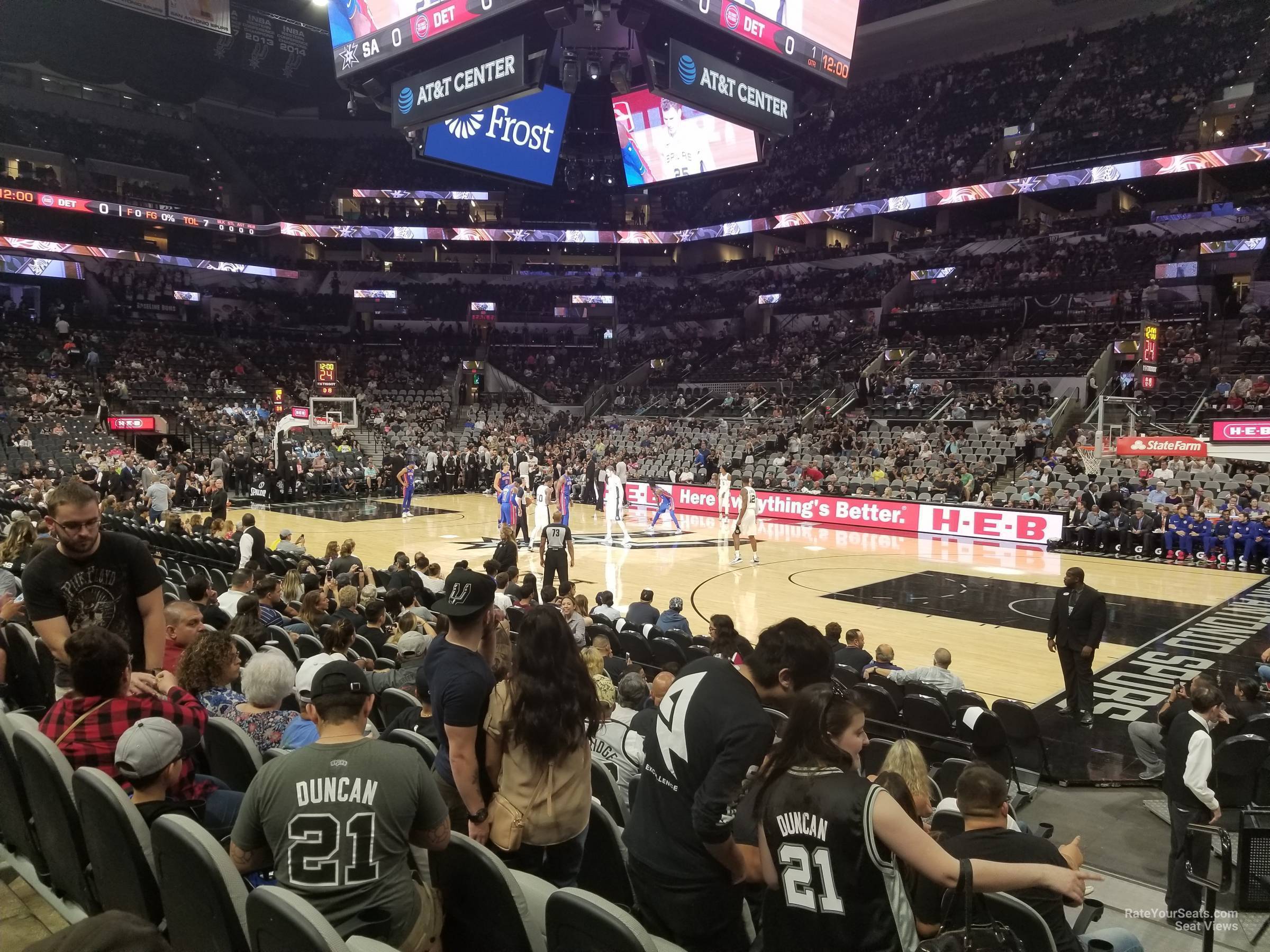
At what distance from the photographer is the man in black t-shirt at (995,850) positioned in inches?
114

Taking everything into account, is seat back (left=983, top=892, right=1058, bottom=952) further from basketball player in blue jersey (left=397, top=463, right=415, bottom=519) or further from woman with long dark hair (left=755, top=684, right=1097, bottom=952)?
basketball player in blue jersey (left=397, top=463, right=415, bottom=519)

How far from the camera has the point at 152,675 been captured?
11.5 feet

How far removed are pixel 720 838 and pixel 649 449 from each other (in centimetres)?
2894

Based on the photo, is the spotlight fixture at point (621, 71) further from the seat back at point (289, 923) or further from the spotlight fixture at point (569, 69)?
the seat back at point (289, 923)

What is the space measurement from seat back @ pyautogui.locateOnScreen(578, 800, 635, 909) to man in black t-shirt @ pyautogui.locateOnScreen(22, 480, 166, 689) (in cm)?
226

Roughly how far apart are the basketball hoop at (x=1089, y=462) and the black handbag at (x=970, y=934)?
20036 mm

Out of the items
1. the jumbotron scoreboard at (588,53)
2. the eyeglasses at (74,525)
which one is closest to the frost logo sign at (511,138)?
the jumbotron scoreboard at (588,53)

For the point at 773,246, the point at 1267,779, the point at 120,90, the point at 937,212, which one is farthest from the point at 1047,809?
the point at 120,90

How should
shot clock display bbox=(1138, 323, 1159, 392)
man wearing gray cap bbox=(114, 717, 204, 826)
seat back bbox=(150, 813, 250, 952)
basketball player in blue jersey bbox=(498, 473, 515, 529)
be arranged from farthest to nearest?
shot clock display bbox=(1138, 323, 1159, 392)
basketball player in blue jersey bbox=(498, 473, 515, 529)
man wearing gray cap bbox=(114, 717, 204, 826)
seat back bbox=(150, 813, 250, 952)

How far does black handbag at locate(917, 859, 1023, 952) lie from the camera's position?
2.19m

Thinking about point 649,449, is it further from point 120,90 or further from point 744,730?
point 120,90

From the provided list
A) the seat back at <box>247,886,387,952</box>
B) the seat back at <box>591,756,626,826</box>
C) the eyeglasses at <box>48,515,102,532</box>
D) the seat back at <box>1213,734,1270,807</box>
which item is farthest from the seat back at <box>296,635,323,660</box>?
the seat back at <box>1213,734,1270,807</box>

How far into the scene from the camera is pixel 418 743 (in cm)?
357

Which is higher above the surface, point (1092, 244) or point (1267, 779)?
point (1092, 244)
